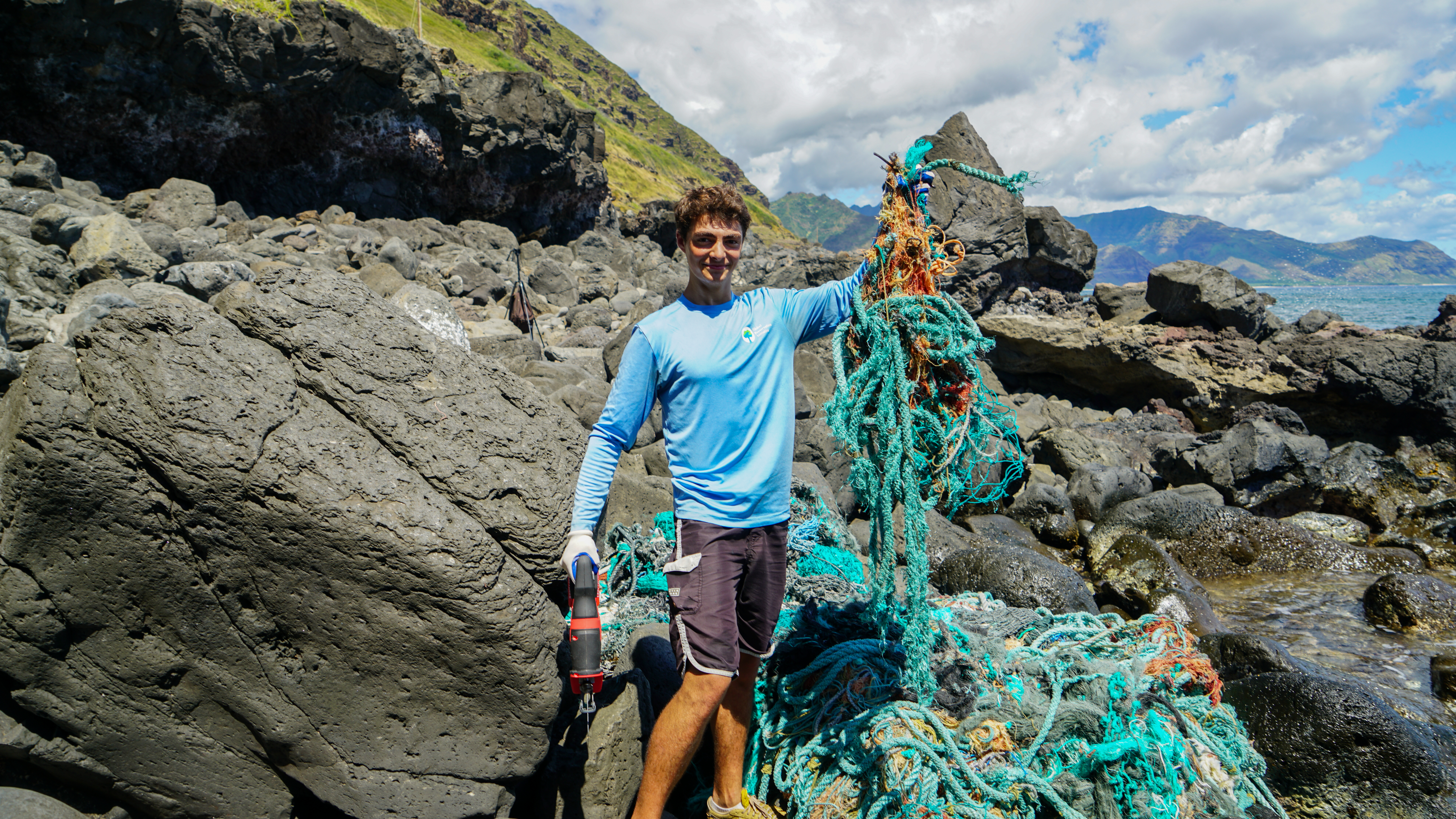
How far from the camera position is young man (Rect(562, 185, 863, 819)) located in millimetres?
2697

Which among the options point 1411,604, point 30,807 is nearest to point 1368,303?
point 1411,604

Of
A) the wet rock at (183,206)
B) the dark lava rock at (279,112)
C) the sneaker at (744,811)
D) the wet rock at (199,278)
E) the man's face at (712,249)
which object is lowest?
the sneaker at (744,811)

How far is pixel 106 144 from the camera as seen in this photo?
2106 centimetres

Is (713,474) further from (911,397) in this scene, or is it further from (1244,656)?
(1244,656)

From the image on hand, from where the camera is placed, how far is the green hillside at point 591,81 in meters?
50.9

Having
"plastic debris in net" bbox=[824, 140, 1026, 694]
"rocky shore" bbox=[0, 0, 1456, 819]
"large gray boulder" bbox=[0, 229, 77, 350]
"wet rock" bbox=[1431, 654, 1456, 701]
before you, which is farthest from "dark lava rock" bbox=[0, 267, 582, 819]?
"wet rock" bbox=[1431, 654, 1456, 701]

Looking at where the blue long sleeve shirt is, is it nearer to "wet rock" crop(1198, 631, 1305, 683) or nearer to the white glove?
the white glove

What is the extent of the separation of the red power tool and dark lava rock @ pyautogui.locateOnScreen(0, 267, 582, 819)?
0.92 feet

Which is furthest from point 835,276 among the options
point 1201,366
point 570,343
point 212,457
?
point 212,457

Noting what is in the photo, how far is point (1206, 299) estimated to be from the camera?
15820 mm

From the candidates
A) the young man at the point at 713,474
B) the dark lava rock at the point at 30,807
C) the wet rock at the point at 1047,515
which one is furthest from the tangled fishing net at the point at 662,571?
the wet rock at the point at 1047,515

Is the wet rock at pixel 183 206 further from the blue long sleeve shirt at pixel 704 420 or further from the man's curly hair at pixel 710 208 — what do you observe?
the blue long sleeve shirt at pixel 704 420

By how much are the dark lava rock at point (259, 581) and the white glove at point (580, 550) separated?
0.96 ft

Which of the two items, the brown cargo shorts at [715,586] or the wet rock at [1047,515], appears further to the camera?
the wet rock at [1047,515]
